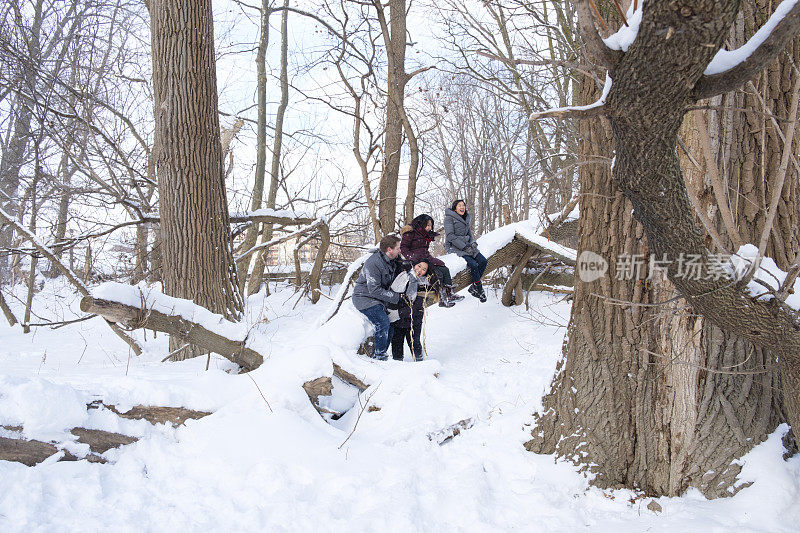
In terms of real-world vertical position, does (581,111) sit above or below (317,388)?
above

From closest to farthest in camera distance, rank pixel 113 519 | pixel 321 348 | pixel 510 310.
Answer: pixel 113 519
pixel 321 348
pixel 510 310

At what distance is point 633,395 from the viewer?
266 cm

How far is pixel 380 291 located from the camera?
494 cm

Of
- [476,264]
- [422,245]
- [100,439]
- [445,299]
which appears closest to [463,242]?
[476,264]

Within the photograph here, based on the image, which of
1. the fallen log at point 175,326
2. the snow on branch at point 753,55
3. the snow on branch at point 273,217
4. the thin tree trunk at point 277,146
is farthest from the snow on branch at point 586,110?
the thin tree trunk at point 277,146

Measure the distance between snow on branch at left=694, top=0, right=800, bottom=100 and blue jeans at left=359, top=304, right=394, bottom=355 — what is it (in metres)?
3.95

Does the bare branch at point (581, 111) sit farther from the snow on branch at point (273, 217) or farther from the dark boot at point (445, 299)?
the snow on branch at point (273, 217)

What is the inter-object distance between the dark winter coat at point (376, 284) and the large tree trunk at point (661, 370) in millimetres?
2386

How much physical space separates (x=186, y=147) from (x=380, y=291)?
8.53ft

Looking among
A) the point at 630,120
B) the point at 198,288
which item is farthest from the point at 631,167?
the point at 198,288

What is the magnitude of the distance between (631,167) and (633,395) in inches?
63.8

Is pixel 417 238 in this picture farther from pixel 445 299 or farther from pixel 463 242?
pixel 445 299

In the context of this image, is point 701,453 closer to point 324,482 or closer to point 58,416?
point 324,482

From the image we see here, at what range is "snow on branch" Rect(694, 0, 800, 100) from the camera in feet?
4.06
